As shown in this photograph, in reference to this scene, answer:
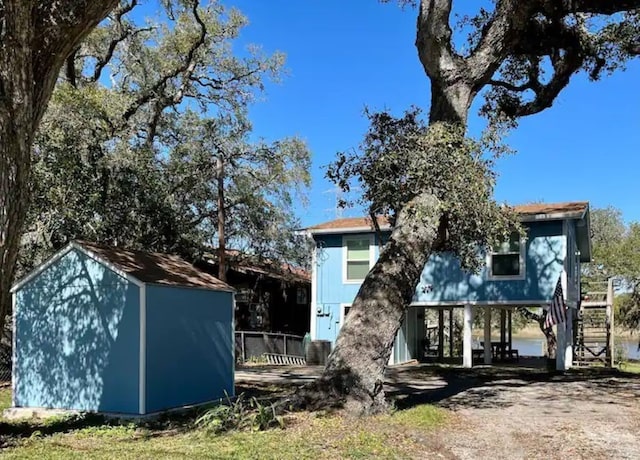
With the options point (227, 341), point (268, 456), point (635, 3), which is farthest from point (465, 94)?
point (268, 456)

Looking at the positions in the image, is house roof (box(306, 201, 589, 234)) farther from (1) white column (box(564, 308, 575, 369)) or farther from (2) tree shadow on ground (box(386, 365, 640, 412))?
(2) tree shadow on ground (box(386, 365, 640, 412))

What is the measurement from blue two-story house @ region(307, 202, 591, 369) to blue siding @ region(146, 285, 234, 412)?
18.1 feet

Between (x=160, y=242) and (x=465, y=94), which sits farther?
(x=160, y=242)

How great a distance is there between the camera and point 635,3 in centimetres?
1143

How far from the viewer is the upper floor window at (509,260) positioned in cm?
1850

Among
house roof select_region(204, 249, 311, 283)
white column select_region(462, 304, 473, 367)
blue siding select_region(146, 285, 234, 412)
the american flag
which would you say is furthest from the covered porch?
blue siding select_region(146, 285, 234, 412)

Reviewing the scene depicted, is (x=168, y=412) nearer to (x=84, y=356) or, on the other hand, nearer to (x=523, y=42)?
(x=84, y=356)

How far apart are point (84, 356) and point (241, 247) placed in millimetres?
10863

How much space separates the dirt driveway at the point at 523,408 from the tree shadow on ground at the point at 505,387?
2cm

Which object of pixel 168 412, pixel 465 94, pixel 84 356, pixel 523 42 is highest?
pixel 523 42

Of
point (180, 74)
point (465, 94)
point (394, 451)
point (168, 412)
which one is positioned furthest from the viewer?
point (180, 74)

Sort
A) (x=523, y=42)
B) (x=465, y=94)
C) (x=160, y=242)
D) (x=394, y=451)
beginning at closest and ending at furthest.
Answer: (x=394, y=451) < (x=465, y=94) < (x=523, y=42) < (x=160, y=242)

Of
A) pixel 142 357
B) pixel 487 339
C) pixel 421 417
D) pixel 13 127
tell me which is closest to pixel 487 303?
pixel 487 339

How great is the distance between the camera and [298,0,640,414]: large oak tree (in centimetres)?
926
